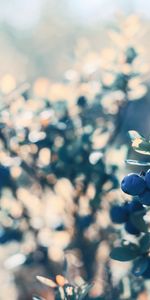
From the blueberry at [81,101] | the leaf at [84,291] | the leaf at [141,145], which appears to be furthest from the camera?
the blueberry at [81,101]

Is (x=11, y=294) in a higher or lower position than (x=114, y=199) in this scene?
lower

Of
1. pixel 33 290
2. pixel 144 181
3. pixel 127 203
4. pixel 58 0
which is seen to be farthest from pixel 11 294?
pixel 58 0

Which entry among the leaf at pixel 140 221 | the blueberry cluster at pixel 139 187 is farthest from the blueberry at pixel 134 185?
the leaf at pixel 140 221

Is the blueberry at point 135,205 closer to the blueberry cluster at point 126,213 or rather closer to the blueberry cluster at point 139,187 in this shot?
the blueberry cluster at point 126,213

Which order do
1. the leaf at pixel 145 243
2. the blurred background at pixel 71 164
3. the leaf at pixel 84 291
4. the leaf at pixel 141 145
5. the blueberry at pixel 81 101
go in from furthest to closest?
1. the blueberry at pixel 81 101
2. the blurred background at pixel 71 164
3. the leaf at pixel 145 243
4. the leaf at pixel 84 291
5. the leaf at pixel 141 145

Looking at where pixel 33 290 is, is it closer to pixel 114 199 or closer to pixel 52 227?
pixel 52 227

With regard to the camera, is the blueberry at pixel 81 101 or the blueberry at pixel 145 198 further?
the blueberry at pixel 81 101
